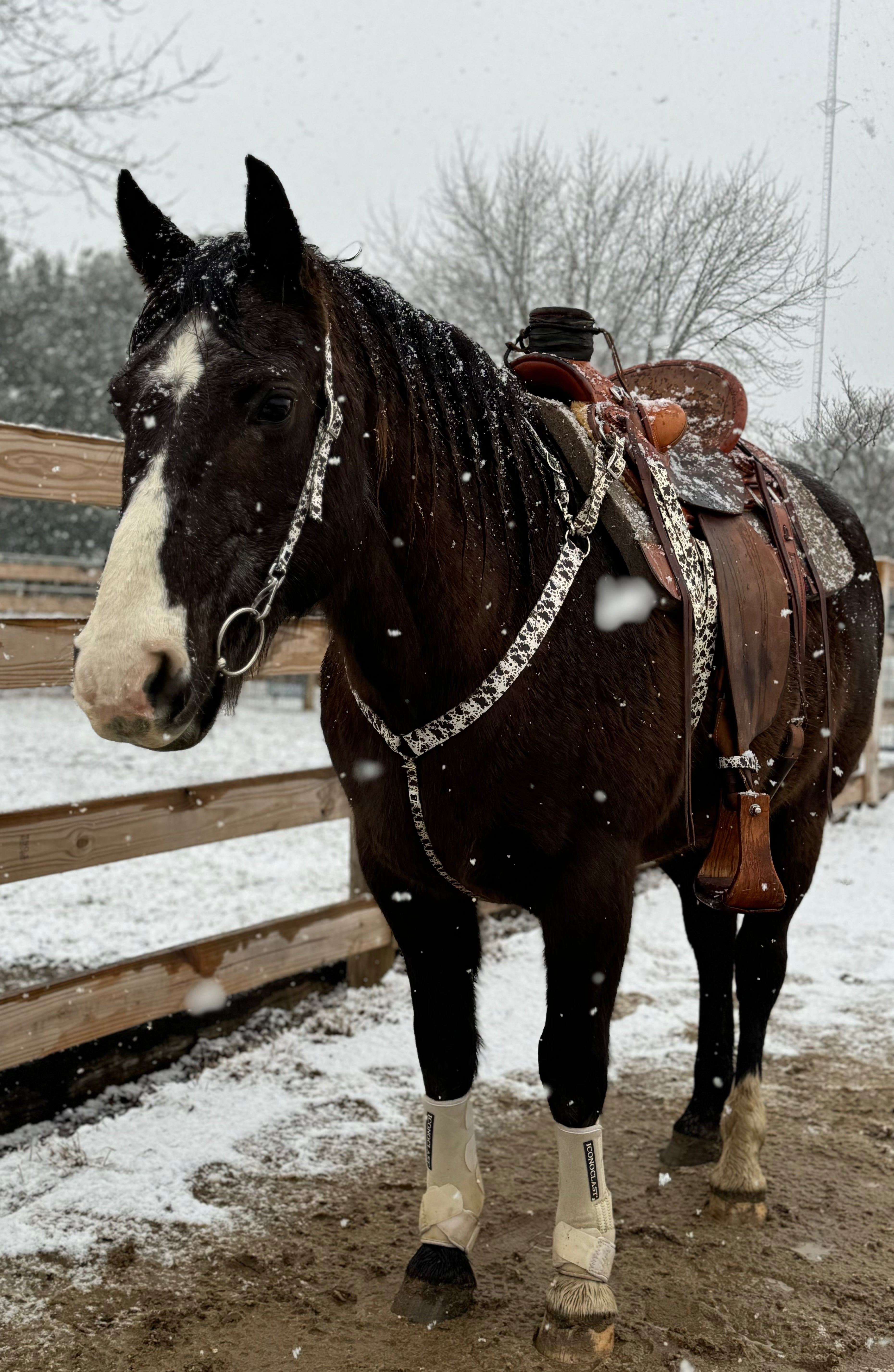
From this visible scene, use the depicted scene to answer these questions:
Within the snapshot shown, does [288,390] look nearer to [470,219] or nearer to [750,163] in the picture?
[750,163]

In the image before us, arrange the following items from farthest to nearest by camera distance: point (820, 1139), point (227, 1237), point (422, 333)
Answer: point (820, 1139) < point (227, 1237) < point (422, 333)

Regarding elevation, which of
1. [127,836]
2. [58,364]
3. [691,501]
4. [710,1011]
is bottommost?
[710,1011]

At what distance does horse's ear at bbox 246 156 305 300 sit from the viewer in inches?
67.5

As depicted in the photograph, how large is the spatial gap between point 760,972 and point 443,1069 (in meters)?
1.13

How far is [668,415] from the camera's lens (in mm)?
2684

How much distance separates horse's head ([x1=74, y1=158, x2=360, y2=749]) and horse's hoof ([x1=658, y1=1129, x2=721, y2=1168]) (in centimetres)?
223

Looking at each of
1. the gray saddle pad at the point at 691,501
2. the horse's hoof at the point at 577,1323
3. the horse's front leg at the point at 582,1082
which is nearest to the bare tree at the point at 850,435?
the gray saddle pad at the point at 691,501

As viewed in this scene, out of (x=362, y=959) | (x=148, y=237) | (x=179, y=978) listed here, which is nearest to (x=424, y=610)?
(x=148, y=237)

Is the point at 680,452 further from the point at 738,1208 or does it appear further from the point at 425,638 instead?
the point at 738,1208

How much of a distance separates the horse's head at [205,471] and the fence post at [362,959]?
105 inches

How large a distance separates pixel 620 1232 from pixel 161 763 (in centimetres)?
652

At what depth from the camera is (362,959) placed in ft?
14.2

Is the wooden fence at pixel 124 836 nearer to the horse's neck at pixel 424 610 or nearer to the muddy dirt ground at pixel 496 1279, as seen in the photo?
the horse's neck at pixel 424 610

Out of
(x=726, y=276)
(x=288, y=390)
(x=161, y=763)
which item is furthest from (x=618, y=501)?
(x=161, y=763)
